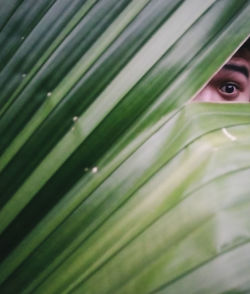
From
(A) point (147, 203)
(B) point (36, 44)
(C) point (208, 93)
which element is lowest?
(A) point (147, 203)

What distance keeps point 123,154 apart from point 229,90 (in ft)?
1.88

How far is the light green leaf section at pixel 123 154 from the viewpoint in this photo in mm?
337

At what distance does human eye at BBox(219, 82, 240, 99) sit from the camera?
2.86 feet

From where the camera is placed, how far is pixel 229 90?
88 centimetres

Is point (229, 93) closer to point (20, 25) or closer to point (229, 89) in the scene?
point (229, 89)

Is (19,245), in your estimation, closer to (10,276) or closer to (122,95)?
(10,276)

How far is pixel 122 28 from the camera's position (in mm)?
491

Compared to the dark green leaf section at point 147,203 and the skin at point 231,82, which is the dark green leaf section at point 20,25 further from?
the skin at point 231,82

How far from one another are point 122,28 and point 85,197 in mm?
281

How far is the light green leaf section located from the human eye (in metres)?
0.45

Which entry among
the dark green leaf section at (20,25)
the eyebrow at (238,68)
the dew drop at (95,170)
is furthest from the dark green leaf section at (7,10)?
the eyebrow at (238,68)

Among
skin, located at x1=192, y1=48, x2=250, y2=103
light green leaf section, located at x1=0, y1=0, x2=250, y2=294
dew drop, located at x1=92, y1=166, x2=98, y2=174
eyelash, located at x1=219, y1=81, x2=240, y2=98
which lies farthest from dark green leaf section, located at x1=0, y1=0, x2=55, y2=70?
eyelash, located at x1=219, y1=81, x2=240, y2=98

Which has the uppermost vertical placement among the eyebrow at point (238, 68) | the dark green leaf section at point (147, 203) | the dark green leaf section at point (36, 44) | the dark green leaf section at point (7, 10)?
the eyebrow at point (238, 68)

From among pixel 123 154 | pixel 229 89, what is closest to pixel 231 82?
pixel 229 89
